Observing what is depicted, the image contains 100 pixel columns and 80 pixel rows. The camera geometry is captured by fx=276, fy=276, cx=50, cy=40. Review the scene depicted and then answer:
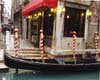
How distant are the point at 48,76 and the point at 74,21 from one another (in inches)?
105

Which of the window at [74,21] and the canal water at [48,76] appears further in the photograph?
the window at [74,21]

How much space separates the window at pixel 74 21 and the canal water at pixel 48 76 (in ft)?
5.96

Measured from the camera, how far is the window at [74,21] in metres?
9.54

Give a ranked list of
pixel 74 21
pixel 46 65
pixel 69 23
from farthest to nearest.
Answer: pixel 74 21 < pixel 69 23 < pixel 46 65

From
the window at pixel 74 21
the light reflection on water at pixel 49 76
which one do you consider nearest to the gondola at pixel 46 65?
the light reflection on water at pixel 49 76

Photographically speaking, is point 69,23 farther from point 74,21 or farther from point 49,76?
point 49,76

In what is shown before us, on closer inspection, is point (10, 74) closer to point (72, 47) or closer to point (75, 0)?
point (72, 47)

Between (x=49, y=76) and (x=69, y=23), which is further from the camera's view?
(x=69, y=23)

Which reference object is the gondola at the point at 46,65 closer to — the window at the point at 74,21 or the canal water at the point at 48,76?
the canal water at the point at 48,76

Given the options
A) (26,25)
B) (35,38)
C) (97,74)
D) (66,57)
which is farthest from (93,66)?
(26,25)

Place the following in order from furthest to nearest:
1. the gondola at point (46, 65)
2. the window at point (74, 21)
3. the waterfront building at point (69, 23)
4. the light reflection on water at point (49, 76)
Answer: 1. the window at point (74, 21)
2. the waterfront building at point (69, 23)
3. the light reflection on water at point (49, 76)
4. the gondola at point (46, 65)

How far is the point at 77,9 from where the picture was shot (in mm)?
9680

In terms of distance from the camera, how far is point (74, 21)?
9766mm

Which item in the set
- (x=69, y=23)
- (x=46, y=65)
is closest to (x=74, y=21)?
(x=69, y=23)
